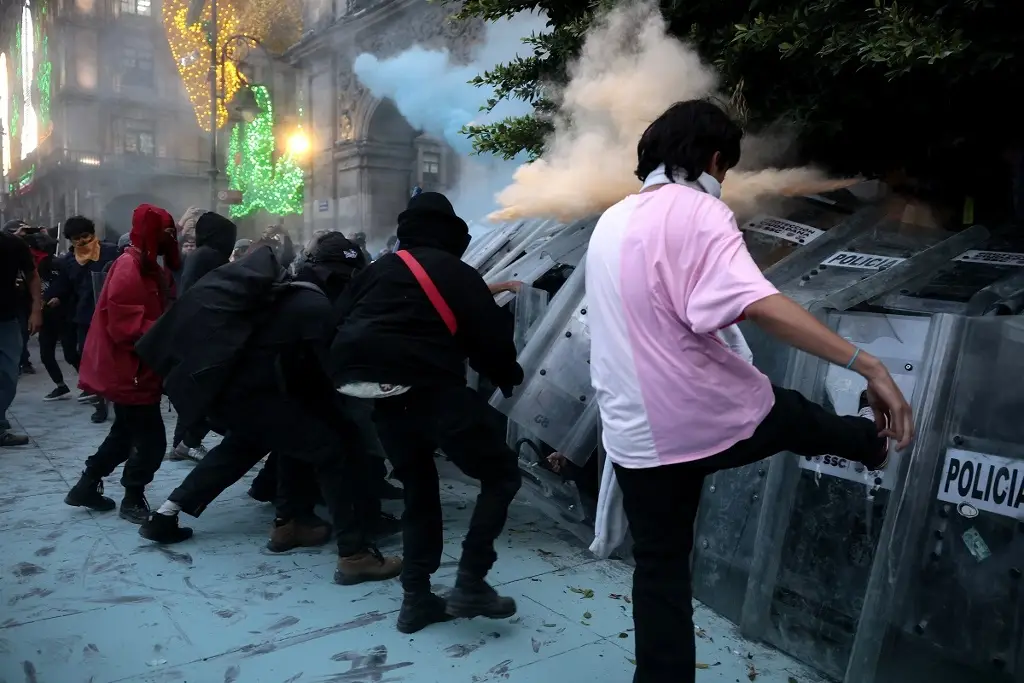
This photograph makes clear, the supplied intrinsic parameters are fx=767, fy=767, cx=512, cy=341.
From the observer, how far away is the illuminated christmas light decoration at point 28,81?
4744 centimetres

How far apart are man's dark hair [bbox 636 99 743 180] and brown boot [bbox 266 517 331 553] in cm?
284

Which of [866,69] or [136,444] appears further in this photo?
[136,444]

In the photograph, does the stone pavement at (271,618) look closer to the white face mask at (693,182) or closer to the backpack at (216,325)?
the backpack at (216,325)

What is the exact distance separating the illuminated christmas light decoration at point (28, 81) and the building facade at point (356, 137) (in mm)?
32209

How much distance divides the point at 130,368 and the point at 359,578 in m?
1.80

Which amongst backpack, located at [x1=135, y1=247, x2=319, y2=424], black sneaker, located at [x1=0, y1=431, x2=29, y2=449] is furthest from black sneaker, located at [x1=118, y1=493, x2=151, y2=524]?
black sneaker, located at [x1=0, y1=431, x2=29, y2=449]

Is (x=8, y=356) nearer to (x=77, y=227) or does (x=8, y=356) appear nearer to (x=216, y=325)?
(x=77, y=227)

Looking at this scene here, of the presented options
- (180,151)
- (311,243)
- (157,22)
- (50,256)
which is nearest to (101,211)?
(180,151)

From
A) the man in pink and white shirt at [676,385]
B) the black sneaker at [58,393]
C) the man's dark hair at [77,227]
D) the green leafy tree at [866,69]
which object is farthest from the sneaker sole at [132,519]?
the black sneaker at [58,393]

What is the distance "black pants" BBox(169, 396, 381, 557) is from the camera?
359cm

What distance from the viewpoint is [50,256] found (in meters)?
9.33

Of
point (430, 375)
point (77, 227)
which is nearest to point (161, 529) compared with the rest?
point (430, 375)

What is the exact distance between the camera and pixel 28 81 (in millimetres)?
49406

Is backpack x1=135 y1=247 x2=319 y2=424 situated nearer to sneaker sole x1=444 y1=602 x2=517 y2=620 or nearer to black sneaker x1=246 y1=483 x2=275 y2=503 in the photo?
black sneaker x1=246 y1=483 x2=275 y2=503
